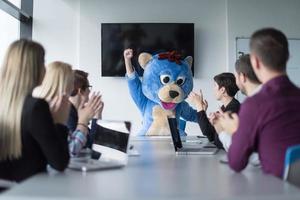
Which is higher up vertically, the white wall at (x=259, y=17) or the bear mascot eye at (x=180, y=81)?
the white wall at (x=259, y=17)

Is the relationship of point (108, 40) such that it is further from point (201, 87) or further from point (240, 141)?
point (240, 141)

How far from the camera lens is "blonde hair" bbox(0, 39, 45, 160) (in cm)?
150

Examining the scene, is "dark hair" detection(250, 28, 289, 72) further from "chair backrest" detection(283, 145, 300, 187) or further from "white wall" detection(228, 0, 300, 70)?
"white wall" detection(228, 0, 300, 70)

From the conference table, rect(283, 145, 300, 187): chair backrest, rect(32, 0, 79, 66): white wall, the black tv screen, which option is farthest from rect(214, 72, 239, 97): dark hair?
rect(32, 0, 79, 66): white wall

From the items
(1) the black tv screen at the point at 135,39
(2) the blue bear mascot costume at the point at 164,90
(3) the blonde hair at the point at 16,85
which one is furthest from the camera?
(1) the black tv screen at the point at 135,39

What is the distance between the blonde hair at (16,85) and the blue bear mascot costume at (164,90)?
1.75 metres

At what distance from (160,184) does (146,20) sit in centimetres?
430

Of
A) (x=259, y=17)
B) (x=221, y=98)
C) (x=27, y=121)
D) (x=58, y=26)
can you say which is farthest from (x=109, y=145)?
(x=259, y=17)

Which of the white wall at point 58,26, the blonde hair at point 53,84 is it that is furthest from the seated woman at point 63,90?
the white wall at point 58,26

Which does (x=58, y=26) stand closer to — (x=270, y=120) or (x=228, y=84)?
(x=228, y=84)

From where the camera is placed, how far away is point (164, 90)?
325 centimetres

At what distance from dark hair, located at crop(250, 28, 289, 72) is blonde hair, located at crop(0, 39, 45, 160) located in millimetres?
781

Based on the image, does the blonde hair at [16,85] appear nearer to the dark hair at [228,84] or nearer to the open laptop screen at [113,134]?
the open laptop screen at [113,134]

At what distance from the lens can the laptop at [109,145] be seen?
5.54 ft
